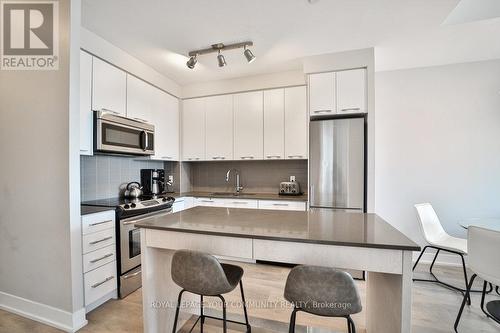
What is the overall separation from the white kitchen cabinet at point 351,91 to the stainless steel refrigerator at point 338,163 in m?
0.13

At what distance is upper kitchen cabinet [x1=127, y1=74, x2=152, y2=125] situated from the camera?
282 centimetres

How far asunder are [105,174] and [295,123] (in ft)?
8.58

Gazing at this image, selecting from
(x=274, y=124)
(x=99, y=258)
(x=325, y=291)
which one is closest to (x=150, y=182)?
(x=99, y=258)

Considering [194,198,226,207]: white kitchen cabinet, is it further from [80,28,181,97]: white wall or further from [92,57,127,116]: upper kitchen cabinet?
[80,28,181,97]: white wall

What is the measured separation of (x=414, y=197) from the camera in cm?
311

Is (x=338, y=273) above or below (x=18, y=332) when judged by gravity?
above

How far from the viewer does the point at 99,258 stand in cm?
205

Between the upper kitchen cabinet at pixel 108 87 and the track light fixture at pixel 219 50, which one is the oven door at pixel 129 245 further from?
the track light fixture at pixel 219 50

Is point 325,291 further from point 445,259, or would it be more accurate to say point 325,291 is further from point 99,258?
point 445,259

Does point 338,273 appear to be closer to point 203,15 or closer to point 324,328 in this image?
point 324,328

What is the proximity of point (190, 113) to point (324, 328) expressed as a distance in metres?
3.37

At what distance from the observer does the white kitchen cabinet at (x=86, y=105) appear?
7.30ft

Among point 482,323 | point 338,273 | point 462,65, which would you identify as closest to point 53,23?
point 338,273

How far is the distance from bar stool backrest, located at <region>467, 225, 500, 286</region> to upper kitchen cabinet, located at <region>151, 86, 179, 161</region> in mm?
3442
